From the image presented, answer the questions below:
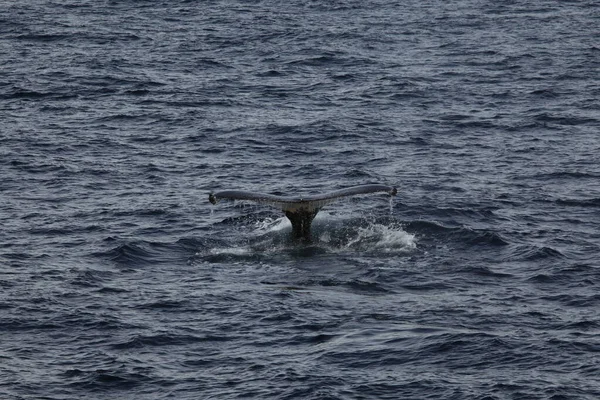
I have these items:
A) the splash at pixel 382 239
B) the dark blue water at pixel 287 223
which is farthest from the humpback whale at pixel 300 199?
the splash at pixel 382 239

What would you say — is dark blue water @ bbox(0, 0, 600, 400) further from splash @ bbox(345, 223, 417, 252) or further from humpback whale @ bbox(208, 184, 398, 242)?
humpback whale @ bbox(208, 184, 398, 242)

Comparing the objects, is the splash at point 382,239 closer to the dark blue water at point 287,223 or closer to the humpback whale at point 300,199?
the dark blue water at point 287,223

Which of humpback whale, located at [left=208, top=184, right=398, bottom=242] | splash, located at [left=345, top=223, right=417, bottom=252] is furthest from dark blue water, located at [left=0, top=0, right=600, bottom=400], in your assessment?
humpback whale, located at [left=208, top=184, right=398, bottom=242]

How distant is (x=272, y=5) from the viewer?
85062 millimetres

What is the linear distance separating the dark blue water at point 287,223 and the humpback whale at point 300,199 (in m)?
1.24

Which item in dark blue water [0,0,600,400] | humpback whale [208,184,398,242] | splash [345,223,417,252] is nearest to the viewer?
dark blue water [0,0,600,400]

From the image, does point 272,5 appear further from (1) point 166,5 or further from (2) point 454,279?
(2) point 454,279

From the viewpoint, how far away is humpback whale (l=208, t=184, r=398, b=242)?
34656mm

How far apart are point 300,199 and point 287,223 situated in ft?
13.2

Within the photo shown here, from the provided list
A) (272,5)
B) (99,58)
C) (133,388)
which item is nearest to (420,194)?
(133,388)

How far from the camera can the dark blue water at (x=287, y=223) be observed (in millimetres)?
28812

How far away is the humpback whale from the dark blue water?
1240mm

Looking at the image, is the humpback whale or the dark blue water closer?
the dark blue water

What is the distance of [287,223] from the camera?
39062mm
